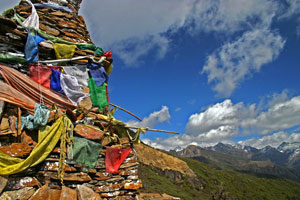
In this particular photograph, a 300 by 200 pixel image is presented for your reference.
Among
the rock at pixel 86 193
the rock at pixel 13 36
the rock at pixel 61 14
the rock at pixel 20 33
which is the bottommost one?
the rock at pixel 86 193

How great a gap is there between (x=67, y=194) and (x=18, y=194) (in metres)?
1.08

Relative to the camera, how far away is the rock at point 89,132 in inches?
249

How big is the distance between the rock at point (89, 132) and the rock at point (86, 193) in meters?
1.52

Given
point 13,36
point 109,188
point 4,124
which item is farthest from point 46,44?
point 109,188

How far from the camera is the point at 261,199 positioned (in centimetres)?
9181

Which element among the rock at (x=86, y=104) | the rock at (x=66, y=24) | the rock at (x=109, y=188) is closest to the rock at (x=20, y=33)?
the rock at (x=66, y=24)

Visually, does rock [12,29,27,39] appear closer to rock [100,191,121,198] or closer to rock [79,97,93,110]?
rock [79,97,93,110]

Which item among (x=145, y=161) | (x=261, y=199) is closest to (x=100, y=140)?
(x=145, y=161)

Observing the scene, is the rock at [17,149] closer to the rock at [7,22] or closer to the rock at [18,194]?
the rock at [18,194]

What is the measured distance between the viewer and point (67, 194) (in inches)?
201

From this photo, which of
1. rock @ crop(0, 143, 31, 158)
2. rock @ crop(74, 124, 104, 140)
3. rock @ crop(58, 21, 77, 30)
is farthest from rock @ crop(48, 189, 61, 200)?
rock @ crop(58, 21, 77, 30)

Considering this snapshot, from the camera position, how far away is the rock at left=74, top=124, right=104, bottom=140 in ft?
20.8

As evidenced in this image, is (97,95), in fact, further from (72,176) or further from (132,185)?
(132,185)

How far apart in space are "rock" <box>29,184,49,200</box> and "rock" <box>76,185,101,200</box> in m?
0.81
